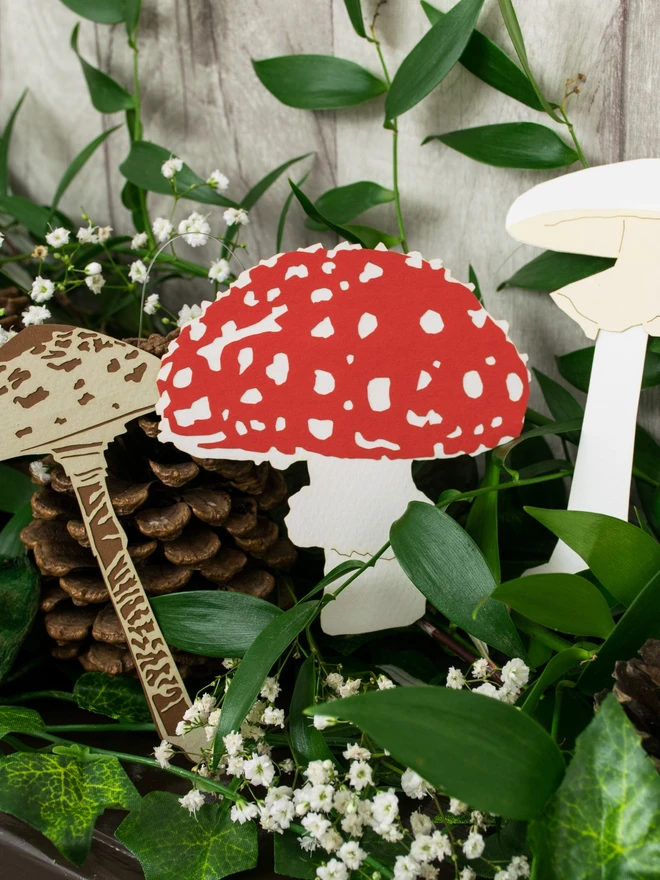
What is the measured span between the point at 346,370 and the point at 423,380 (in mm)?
57

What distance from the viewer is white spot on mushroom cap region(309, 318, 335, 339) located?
0.54 meters

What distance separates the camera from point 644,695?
0.40 metres

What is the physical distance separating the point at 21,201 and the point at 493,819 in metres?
0.75

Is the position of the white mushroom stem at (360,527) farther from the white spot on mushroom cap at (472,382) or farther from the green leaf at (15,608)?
the green leaf at (15,608)

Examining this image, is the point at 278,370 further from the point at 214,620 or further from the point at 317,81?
the point at 317,81

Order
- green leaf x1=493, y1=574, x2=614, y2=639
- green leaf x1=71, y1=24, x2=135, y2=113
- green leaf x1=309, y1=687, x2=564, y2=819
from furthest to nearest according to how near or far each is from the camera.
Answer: green leaf x1=71, y1=24, x2=135, y2=113, green leaf x1=493, y1=574, x2=614, y2=639, green leaf x1=309, y1=687, x2=564, y2=819

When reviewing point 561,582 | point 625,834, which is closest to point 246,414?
point 561,582

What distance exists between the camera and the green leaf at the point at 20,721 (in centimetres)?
52

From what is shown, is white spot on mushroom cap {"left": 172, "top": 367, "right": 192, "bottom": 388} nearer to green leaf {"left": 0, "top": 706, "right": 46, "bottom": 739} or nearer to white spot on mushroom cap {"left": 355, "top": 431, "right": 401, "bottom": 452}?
white spot on mushroom cap {"left": 355, "top": 431, "right": 401, "bottom": 452}

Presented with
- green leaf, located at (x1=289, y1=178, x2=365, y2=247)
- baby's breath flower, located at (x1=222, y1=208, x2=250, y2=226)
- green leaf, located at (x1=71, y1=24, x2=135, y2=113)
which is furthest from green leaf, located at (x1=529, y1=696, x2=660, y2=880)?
green leaf, located at (x1=71, y1=24, x2=135, y2=113)

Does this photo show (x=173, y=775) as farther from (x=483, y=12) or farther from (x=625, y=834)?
(x=483, y=12)

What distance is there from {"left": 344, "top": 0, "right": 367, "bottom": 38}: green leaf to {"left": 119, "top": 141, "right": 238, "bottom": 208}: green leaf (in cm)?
20

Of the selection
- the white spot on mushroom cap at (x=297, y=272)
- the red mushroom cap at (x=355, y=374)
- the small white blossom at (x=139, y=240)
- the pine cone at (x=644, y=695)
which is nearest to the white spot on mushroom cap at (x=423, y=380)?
the red mushroom cap at (x=355, y=374)

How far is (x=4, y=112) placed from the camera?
3.02 feet
